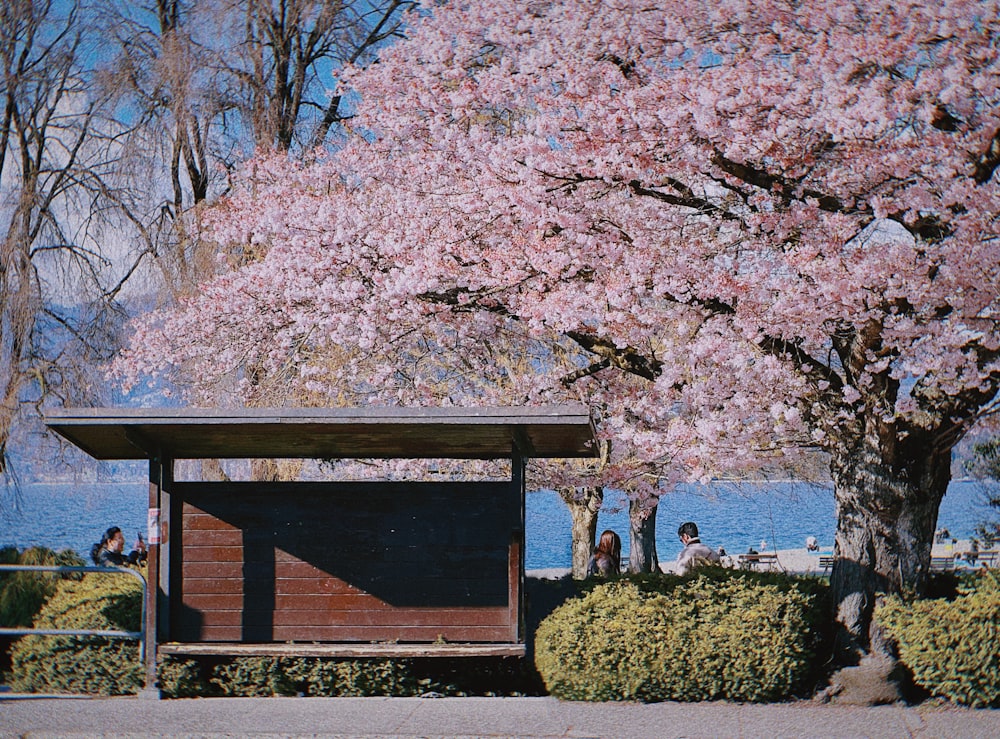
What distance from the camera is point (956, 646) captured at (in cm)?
891

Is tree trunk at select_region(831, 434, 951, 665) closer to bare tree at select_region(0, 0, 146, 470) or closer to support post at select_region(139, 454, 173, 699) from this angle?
support post at select_region(139, 454, 173, 699)

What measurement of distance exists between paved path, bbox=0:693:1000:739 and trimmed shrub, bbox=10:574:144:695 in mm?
472

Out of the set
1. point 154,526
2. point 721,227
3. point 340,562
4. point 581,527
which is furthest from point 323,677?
point 581,527

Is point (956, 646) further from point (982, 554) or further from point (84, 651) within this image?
point (982, 554)

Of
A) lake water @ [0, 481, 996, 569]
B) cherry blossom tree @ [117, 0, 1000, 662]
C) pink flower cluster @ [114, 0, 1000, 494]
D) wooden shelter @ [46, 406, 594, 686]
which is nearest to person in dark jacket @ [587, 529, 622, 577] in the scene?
pink flower cluster @ [114, 0, 1000, 494]

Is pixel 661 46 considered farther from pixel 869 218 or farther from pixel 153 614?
pixel 153 614

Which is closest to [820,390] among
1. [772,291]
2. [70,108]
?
[772,291]

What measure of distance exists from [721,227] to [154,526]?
23.3 ft

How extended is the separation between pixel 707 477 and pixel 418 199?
5.44 metres

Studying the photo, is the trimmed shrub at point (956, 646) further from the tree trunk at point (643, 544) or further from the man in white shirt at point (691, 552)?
the tree trunk at point (643, 544)

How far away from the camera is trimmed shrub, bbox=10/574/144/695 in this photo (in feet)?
32.4

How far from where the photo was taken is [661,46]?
11602mm

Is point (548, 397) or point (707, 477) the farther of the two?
point (548, 397)

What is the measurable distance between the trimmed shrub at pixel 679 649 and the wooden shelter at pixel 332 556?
80 cm
